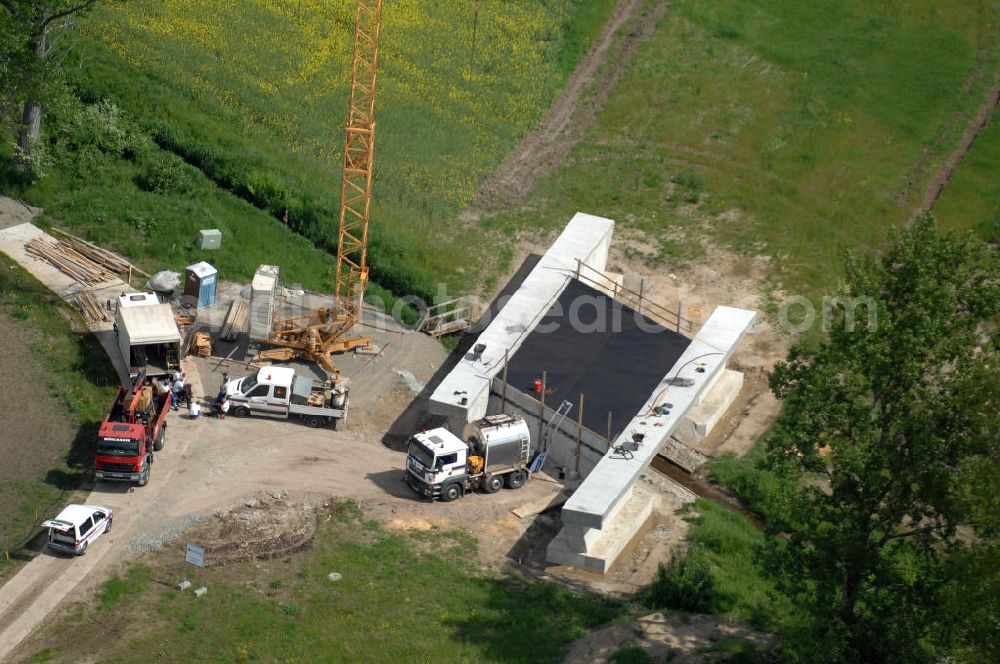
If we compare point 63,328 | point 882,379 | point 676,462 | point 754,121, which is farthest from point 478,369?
point 754,121

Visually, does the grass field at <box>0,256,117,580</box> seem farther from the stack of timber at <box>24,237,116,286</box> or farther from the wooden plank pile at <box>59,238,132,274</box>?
the wooden plank pile at <box>59,238,132,274</box>

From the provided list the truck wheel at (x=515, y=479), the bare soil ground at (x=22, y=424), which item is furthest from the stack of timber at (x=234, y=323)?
the truck wheel at (x=515, y=479)

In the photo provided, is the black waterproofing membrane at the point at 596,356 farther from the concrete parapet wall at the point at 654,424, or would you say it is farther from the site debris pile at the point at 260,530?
the site debris pile at the point at 260,530

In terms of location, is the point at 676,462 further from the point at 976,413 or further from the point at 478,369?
the point at 976,413

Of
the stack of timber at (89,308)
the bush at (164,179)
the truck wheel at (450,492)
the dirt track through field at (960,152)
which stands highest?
the dirt track through field at (960,152)

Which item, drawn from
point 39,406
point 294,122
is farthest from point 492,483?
point 294,122

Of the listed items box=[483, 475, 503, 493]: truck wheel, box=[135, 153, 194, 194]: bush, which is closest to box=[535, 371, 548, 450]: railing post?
box=[483, 475, 503, 493]: truck wheel
